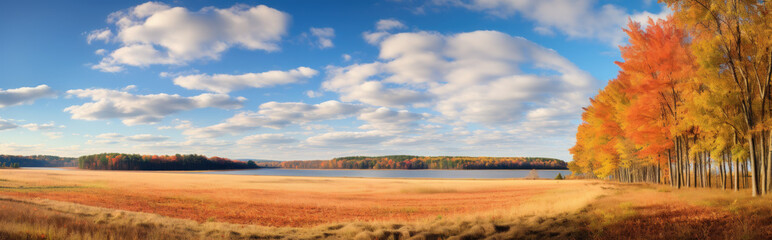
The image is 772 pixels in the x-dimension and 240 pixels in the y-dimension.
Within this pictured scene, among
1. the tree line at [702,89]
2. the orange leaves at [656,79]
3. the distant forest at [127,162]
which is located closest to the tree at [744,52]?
the tree line at [702,89]

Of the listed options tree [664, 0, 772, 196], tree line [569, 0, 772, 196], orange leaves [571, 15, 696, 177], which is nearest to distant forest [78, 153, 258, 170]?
tree line [569, 0, 772, 196]

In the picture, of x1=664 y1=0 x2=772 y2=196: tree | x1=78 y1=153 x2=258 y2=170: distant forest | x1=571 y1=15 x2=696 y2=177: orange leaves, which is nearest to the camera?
x1=664 y1=0 x2=772 y2=196: tree

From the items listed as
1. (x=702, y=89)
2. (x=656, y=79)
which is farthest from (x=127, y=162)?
(x=702, y=89)

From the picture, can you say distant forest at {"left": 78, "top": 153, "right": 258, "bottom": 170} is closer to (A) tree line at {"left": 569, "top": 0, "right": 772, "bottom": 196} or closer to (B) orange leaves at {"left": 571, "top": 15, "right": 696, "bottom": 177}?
(A) tree line at {"left": 569, "top": 0, "right": 772, "bottom": 196}

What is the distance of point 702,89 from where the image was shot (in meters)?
27.3

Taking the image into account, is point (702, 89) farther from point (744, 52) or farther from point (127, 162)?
point (127, 162)

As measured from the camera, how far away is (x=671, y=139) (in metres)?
32.0

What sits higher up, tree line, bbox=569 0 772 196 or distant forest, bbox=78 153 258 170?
tree line, bbox=569 0 772 196

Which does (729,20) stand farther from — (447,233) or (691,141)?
(447,233)

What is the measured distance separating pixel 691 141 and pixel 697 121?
32.4ft

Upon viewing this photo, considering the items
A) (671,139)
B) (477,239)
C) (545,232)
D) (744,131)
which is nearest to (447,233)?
(477,239)

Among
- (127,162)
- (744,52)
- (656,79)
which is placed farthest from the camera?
(127,162)

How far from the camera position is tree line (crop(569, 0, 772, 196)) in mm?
20578

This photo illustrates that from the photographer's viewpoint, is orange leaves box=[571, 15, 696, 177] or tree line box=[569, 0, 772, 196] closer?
tree line box=[569, 0, 772, 196]
